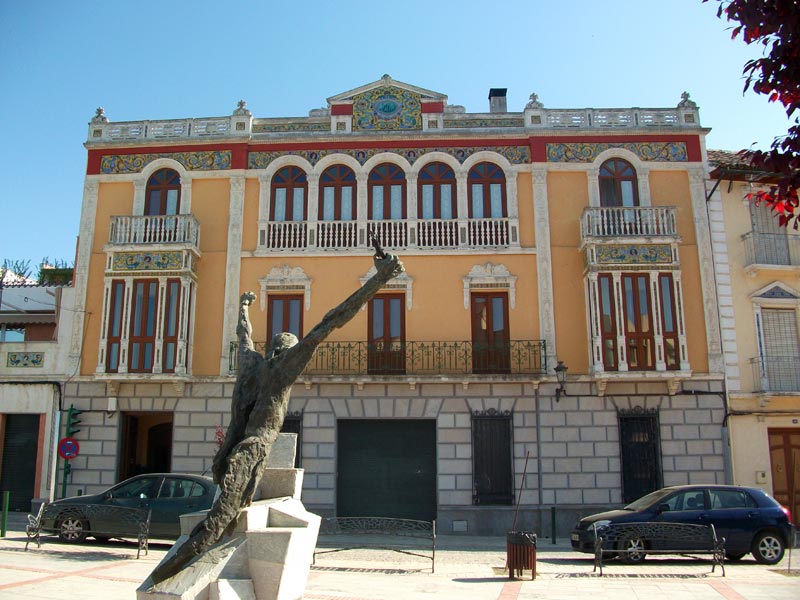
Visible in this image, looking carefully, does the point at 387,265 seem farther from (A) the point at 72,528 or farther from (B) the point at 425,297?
(B) the point at 425,297

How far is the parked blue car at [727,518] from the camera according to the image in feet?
45.8

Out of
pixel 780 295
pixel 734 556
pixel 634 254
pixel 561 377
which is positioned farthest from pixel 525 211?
pixel 734 556

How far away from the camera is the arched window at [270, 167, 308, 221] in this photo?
2128 centimetres

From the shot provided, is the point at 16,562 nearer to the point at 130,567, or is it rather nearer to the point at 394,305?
the point at 130,567

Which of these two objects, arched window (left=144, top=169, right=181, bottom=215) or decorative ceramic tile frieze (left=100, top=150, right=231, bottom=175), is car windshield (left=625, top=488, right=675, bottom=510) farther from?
arched window (left=144, top=169, right=181, bottom=215)

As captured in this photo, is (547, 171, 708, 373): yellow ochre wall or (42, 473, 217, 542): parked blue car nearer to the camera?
(42, 473, 217, 542): parked blue car

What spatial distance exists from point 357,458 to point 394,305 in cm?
426

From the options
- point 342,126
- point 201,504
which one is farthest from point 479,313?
point 201,504

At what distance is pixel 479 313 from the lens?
66.9 feet

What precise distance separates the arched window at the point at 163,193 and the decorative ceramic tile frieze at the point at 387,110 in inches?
216

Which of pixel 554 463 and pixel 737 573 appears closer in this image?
pixel 737 573

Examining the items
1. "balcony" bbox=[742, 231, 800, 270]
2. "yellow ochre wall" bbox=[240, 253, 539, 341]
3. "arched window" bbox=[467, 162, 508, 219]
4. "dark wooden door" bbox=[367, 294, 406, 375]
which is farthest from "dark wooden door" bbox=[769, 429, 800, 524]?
"dark wooden door" bbox=[367, 294, 406, 375]

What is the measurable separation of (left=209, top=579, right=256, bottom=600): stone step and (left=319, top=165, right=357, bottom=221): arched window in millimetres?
14136

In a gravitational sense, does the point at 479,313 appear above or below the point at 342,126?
below
